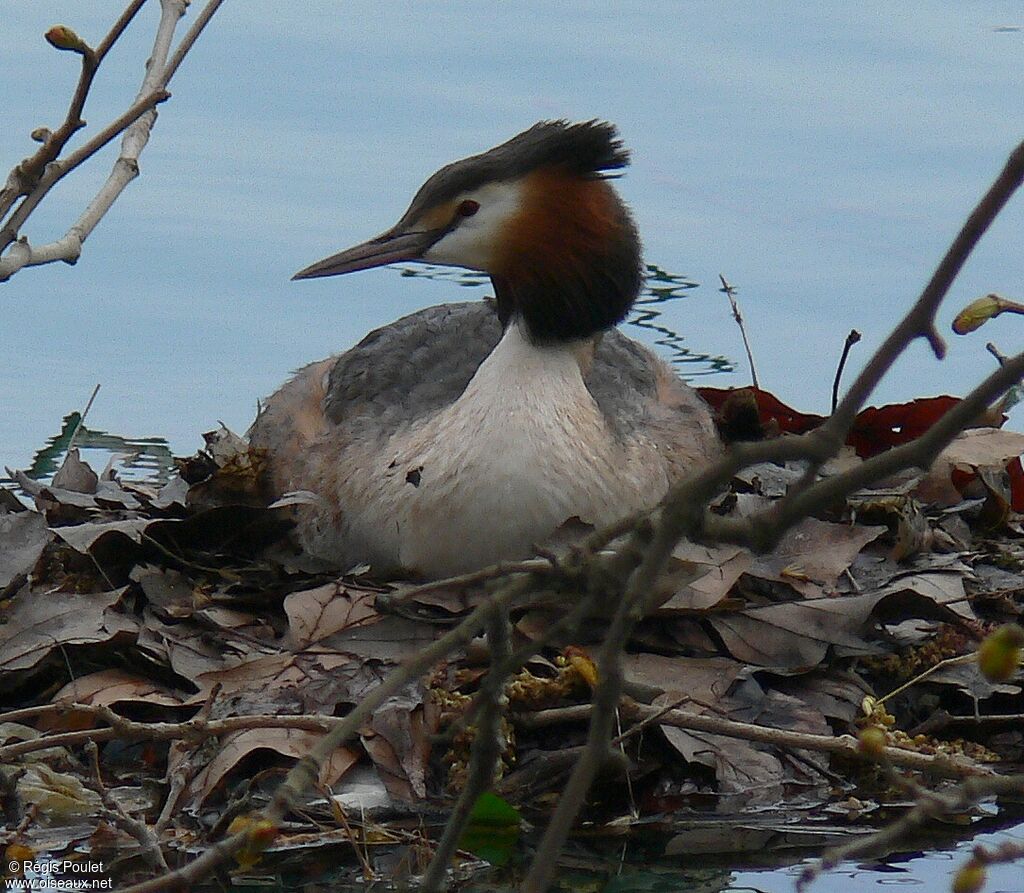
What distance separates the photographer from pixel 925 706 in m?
3.80

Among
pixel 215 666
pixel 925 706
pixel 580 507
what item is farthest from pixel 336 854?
pixel 925 706

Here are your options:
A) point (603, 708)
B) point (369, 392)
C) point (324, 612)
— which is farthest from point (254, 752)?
point (603, 708)

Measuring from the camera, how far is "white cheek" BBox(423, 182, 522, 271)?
4242 millimetres

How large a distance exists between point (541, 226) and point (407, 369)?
600 millimetres

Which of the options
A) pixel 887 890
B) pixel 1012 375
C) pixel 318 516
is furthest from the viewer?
pixel 318 516

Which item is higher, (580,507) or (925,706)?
(580,507)

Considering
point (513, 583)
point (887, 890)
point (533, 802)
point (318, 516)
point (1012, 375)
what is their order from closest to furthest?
point (1012, 375)
point (513, 583)
point (887, 890)
point (533, 802)
point (318, 516)

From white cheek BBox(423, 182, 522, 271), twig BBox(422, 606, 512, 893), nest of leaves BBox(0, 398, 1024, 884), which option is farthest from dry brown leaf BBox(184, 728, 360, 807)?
twig BBox(422, 606, 512, 893)

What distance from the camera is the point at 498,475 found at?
3953 millimetres

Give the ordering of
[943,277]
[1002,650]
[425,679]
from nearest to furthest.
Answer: [943,277] → [1002,650] → [425,679]

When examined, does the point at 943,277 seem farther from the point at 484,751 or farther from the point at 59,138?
the point at 59,138

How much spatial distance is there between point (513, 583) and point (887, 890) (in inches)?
70.8

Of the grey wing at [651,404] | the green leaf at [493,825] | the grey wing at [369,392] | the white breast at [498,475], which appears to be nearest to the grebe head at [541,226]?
the white breast at [498,475]

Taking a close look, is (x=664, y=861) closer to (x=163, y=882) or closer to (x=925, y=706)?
(x=925, y=706)
